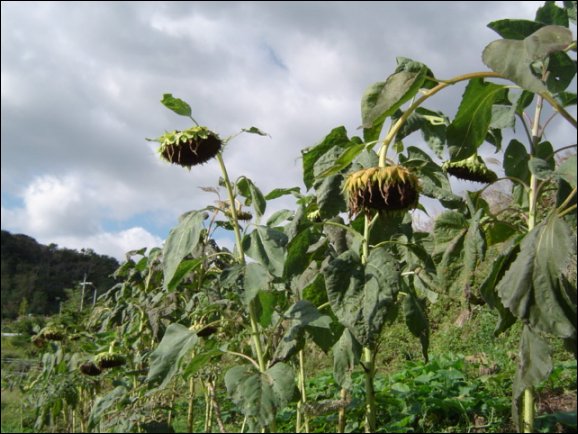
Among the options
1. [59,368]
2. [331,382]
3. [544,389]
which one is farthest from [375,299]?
[59,368]

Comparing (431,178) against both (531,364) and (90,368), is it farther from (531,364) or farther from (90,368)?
(90,368)

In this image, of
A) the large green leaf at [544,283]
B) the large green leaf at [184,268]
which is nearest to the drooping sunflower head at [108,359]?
the large green leaf at [184,268]

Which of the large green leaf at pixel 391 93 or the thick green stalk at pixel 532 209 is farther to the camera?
the thick green stalk at pixel 532 209

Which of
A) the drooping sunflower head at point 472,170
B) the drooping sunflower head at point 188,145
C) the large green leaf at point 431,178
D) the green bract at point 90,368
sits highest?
the drooping sunflower head at point 472,170

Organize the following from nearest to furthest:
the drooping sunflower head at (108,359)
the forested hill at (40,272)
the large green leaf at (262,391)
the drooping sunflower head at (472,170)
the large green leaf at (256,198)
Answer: the large green leaf at (262,391) → the large green leaf at (256,198) → the drooping sunflower head at (472,170) → the drooping sunflower head at (108,359) → the forested hill at (40,272)

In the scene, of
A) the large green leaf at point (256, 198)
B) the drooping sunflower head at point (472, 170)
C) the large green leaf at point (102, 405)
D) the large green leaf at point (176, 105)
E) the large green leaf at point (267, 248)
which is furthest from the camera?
the large green leaf at point (102, 405)

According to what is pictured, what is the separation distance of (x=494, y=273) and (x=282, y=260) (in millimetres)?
506

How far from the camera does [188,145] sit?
1.63 metres

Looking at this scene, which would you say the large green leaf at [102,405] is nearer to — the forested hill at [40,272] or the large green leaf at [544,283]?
the large green leaf at [544,283]

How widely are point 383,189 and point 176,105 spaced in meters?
0.72

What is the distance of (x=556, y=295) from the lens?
1003mm

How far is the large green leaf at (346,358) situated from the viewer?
138 cm

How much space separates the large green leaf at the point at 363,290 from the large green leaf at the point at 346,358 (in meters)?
0.13

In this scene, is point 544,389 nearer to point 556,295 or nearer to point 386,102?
point 556,295
